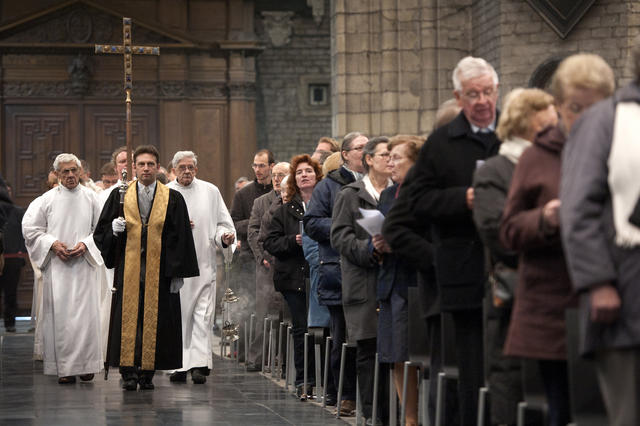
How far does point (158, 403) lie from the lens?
9258mm

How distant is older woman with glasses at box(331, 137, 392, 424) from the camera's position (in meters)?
7.59

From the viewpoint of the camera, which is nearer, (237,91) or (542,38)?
(542,38)

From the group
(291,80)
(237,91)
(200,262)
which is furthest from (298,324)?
(291,80)

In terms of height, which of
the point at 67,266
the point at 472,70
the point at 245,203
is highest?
the point at 472,70

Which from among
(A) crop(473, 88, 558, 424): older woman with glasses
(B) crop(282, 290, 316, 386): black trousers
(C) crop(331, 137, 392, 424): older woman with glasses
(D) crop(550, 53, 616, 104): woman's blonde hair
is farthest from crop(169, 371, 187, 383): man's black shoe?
(D) crop(550, 53, 616, 104): woman's blonde hair

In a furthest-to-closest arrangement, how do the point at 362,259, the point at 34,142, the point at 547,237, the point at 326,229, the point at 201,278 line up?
the point at 34,142, the point at 201,278, the point at 326,229, the point at 362,259, the point at 547,237

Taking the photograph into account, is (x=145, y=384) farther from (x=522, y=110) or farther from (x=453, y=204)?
(x=522, y=110)

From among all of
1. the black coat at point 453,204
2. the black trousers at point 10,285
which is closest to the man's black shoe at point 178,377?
the black coat at point 453,204

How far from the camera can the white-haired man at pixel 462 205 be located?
5598 millimetres

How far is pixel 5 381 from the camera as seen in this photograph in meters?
11.0

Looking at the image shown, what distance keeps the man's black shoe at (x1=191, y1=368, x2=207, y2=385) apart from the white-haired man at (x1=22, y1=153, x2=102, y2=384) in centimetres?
92

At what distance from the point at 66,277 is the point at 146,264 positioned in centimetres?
108

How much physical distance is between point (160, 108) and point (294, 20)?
3408 millimetres

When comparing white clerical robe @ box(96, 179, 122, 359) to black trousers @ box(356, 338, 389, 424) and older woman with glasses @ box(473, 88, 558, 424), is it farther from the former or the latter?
older woman with glasses @ box(473, 88, 558, 424)
